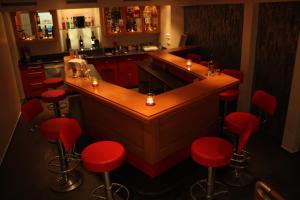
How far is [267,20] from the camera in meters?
4.05

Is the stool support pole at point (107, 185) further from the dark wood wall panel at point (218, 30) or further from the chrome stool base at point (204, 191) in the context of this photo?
the dark wood wall panel at point (218, 30)

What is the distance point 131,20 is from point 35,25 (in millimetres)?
2437

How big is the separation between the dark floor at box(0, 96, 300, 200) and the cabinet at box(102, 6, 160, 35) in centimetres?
380

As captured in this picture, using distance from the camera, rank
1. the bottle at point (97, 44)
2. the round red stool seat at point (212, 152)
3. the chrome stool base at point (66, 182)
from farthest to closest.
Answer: the bottle at point (97, 44) < the chrome stool base at point (66, 182) < the round red stool seat at point (212, 152)

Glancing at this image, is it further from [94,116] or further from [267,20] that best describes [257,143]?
[94,116]

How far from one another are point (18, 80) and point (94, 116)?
3.50 m

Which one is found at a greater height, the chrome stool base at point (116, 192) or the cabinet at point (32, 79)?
the cabinet at point (32, 79)

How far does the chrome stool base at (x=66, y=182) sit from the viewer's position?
330 cm

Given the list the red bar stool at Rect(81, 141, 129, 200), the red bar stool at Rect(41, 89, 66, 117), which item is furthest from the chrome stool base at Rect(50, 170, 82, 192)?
the red bar stool at Rect(41, 89, 66, 117)

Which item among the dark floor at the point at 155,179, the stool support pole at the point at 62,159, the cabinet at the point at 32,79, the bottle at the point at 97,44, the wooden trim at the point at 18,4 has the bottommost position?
the dark floor at the point at 155,179

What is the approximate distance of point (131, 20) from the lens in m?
7.15

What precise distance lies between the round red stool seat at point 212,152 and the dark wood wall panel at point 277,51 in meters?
1.86

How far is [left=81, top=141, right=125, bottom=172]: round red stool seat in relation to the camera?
2520 mm

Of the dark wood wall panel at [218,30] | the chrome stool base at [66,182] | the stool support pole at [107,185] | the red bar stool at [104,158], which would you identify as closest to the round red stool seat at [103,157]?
the red bar stool at [104,158]
